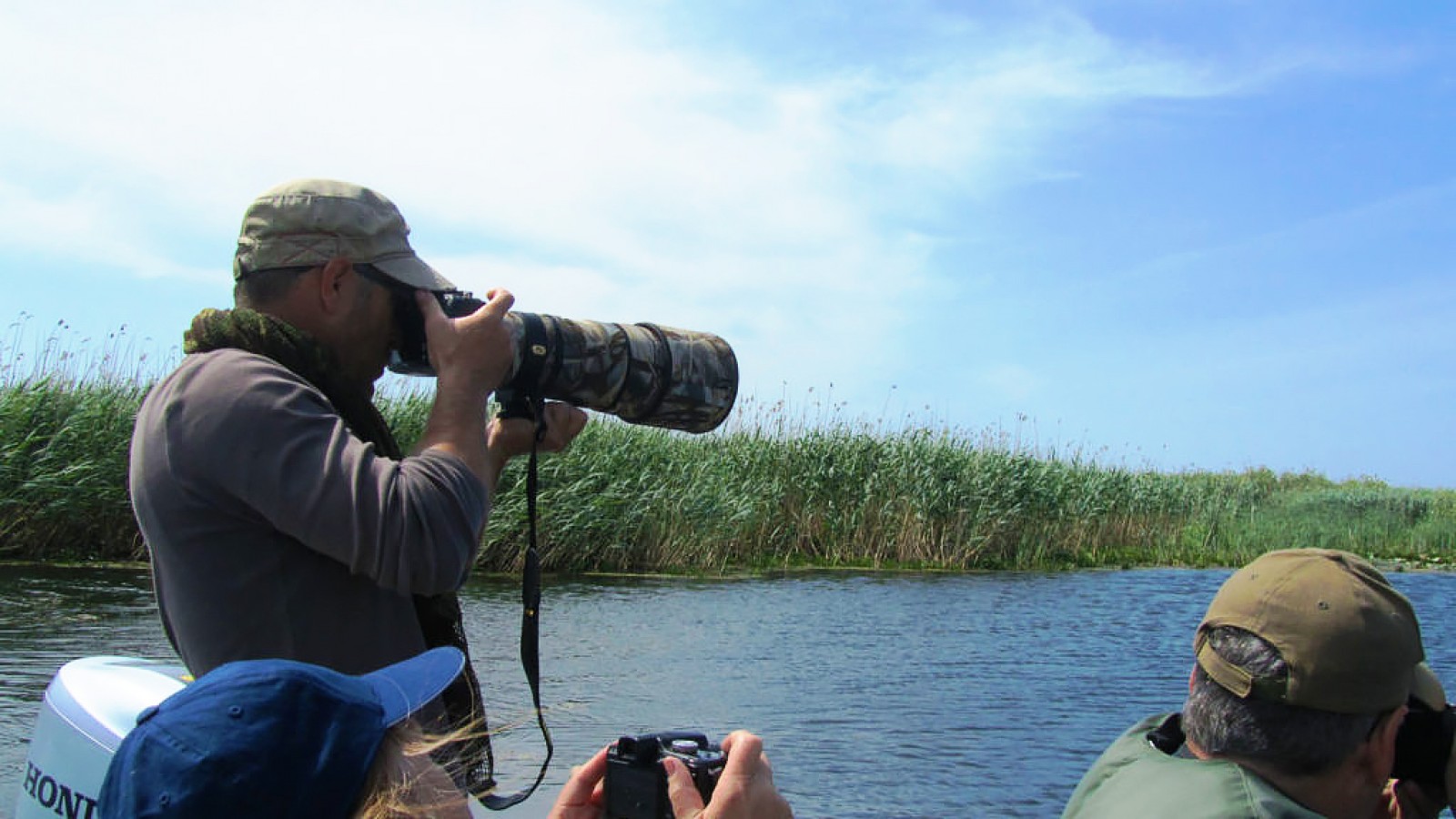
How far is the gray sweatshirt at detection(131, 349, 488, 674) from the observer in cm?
167

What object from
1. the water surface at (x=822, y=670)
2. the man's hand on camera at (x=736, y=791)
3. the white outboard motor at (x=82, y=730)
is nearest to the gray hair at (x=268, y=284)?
the white outboard motor at (x=82, y=730)

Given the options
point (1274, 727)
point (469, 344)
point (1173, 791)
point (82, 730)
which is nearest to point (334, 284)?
point (469, 344)

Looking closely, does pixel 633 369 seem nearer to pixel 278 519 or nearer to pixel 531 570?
pixel 531 570

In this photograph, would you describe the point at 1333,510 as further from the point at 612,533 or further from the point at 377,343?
the point at 377,343

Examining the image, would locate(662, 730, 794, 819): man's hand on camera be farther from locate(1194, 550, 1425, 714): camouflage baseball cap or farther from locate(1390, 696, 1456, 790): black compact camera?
locate(1390, 696, 1456, 790): black compact camera

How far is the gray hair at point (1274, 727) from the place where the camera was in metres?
1.73

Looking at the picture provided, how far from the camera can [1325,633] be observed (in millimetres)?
1728

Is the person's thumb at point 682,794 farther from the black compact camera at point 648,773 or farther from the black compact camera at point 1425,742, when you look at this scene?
the black compact camera at point 1425,742

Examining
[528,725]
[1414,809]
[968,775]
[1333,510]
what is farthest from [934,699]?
[1333,510]

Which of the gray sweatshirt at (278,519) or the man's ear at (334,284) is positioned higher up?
the man's ear at (334,284)

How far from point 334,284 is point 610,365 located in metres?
0.49

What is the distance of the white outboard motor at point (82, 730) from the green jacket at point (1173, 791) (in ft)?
4.46

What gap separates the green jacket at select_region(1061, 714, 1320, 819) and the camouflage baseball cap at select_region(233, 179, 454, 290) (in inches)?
51.8

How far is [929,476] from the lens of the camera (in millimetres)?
15609
